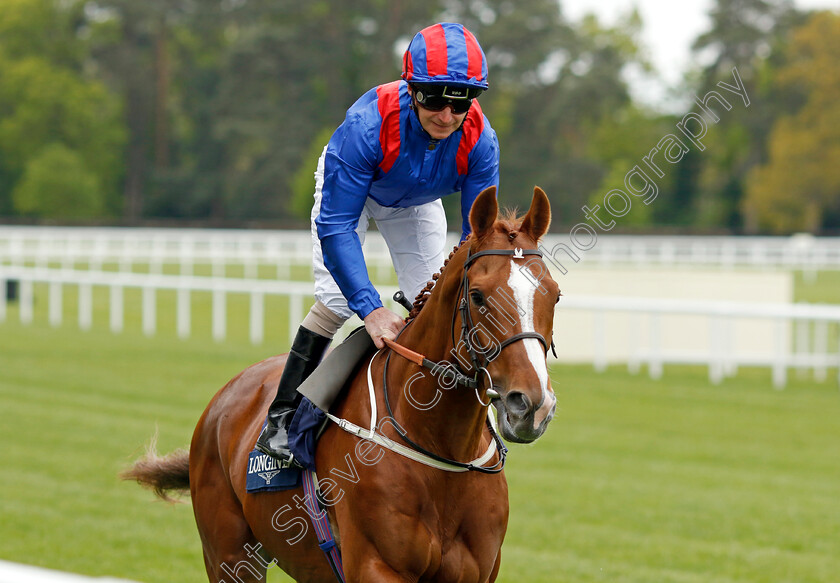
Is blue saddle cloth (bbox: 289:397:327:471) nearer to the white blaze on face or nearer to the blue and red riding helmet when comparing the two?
the white blaze on face

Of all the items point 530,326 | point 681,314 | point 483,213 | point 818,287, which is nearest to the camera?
point 530,326

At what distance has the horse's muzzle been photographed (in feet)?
8.33

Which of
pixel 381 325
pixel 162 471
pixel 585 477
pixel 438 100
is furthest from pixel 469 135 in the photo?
pixel 585 477

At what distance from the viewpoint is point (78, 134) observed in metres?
51.5

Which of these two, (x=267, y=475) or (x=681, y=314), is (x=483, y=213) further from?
(x=681, y=314)

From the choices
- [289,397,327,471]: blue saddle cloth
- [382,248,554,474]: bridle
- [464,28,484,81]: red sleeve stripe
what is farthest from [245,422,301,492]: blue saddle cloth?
[464,28,484,81]: red sleeve stripe

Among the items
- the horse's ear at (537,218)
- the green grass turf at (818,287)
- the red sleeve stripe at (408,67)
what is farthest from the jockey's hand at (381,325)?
the green grass turf at (818,287)

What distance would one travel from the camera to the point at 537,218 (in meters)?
2.93

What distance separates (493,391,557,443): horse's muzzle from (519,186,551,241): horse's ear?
51cm

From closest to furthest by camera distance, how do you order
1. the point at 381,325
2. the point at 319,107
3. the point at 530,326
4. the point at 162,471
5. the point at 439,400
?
the point at 530,326 < the point at 439,400 < the point at 381,325 < the point at 162,471 < the point at 319,107

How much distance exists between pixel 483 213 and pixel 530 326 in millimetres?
377

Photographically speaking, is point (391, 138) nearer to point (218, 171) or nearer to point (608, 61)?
point (608, 61)

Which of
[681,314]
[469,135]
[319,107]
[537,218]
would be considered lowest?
[319,107]

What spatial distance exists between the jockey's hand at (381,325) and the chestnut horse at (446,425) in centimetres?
4
